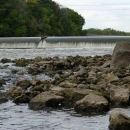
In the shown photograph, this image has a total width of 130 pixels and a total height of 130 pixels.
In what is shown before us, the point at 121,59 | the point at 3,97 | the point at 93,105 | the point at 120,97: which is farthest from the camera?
the point at 121,59

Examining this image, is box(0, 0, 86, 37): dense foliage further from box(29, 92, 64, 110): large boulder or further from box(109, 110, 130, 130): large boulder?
box(109, 110, 130, 130): large boulder

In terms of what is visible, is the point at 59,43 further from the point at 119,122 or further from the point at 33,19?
the point at 119,122

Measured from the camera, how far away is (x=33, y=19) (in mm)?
91438

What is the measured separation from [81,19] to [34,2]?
34655 mm

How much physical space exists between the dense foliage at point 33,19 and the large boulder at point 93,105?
71481 mm

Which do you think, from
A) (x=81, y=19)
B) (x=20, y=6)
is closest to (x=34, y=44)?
(x=20, y=6)

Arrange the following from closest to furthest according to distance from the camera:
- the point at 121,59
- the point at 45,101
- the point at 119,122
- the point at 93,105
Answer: the point at 119,122
the point at 93,105
the point at 45,101
the point at 121,59

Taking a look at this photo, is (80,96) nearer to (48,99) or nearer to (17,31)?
(48,99)

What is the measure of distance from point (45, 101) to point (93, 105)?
1.58 metres

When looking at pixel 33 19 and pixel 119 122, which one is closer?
pixel 119 122

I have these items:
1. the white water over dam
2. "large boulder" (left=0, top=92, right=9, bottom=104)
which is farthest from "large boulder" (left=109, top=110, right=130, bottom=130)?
the white water over dam

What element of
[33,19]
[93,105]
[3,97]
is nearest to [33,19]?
[33,19]

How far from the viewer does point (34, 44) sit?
54.2 m

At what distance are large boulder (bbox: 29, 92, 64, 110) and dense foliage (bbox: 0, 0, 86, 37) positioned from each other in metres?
70.4
